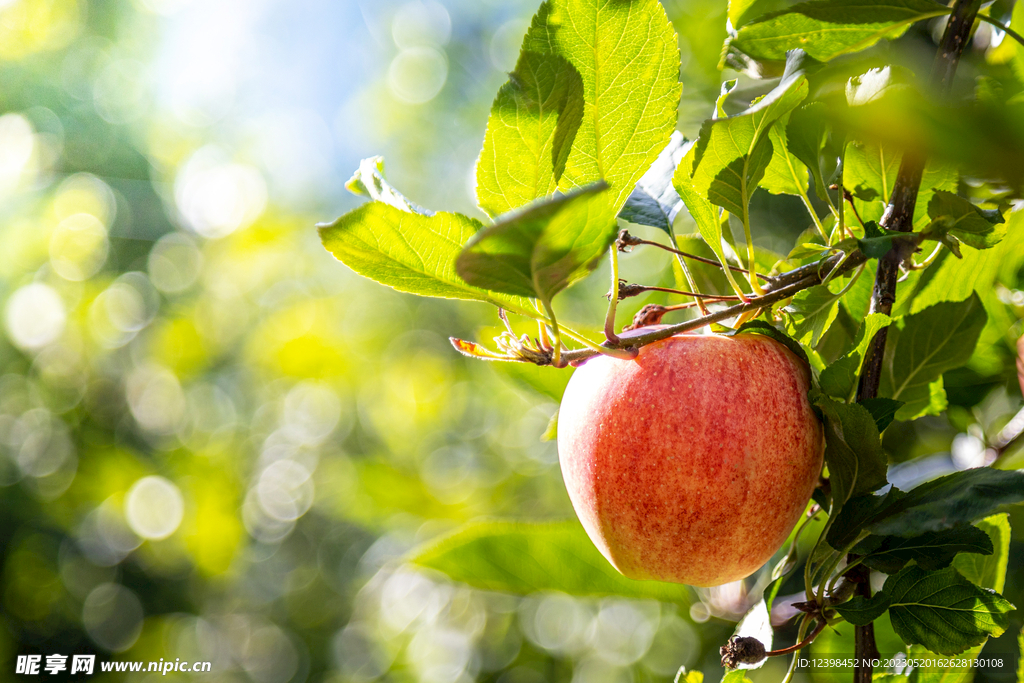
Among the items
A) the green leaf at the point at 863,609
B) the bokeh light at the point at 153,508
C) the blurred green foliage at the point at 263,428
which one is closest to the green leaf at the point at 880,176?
the green leaf at the point at 863,609

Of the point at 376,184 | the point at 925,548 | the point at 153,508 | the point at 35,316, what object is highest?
the point at 376,184

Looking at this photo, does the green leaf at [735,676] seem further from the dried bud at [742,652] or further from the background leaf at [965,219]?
the background leaf at [965,219]

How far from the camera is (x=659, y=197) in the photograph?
1.51 feet

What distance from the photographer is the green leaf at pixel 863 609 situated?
37 cm

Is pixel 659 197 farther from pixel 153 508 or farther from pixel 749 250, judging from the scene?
pixel 153 508

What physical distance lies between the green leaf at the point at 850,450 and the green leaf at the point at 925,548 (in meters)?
0.03

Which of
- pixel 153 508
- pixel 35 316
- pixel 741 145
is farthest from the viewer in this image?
pixel 35 316

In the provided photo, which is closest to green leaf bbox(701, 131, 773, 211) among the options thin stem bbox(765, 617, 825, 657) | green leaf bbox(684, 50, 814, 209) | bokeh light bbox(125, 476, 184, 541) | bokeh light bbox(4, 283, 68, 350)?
green leaf bbox(684, 50, 814, 209)

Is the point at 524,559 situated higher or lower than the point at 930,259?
lower

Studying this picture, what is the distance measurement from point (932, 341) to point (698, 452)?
0.21 metres

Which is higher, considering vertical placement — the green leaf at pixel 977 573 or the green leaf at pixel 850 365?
the green leaf at pixel 850 365

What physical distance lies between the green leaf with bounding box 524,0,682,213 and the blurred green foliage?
3.06ft

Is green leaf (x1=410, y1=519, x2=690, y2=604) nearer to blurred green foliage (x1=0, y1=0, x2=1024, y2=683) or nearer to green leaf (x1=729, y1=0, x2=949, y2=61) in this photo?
green leaf (x1=729, y1=0, x2=949, y2=61)

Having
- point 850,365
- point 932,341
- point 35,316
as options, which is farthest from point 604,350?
point 35,316
